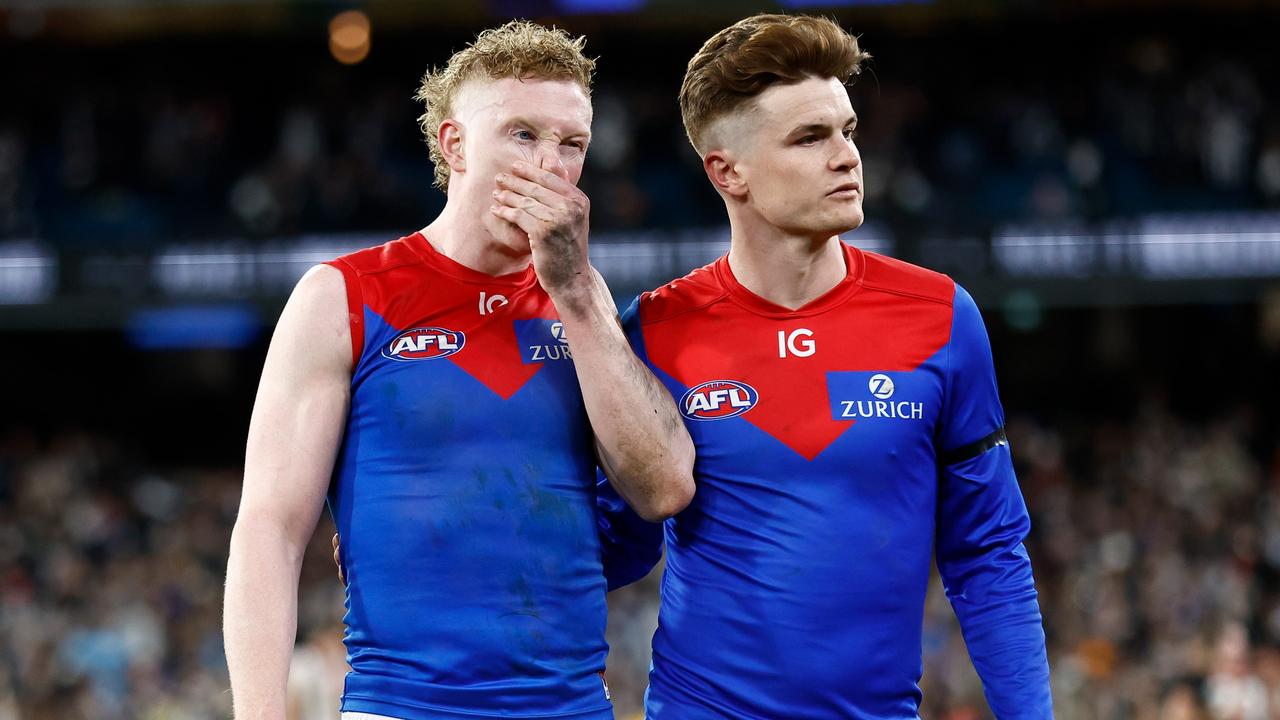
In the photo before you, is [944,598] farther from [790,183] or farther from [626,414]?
[626,414]

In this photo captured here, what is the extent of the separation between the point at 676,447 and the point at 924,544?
0.60 metres

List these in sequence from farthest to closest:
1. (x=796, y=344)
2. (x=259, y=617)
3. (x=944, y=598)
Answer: (x=944, y=598) → (x=796, y=344) → (x=259, y=617)

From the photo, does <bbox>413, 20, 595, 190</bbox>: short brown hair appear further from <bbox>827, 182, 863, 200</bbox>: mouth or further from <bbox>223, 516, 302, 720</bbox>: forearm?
<bbox>223, 516, 302, 720</bbox>: forearm

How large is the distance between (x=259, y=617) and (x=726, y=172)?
1.44 meters

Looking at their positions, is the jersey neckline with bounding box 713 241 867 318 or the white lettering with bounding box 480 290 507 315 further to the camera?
the jersey neckline with bounding box 713 241 867 318

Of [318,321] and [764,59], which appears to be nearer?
[318,321]

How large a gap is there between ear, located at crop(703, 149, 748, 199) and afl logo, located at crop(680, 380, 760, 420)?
45 cm

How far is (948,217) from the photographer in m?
15.8

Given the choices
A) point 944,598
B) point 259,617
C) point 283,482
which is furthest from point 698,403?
point 944,598

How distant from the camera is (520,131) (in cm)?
318

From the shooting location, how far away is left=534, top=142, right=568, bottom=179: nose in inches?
124

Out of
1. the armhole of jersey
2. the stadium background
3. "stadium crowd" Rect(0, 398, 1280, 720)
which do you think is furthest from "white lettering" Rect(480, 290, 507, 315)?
the stadium background

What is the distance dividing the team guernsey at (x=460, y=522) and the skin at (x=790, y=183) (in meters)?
0.58

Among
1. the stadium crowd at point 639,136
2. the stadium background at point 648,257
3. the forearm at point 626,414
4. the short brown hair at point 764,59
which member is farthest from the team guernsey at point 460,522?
the stadium crowd at point 639,136
